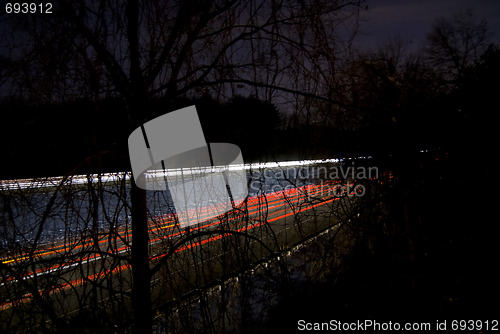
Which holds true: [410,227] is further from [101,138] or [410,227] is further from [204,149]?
[101,138]

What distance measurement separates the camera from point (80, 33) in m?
2.12

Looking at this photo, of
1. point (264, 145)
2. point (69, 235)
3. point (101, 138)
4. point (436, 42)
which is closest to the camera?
point (101, 138)

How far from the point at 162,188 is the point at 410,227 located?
2711 mm

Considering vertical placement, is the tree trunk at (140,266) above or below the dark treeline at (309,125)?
below

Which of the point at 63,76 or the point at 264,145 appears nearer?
the point at 63,76

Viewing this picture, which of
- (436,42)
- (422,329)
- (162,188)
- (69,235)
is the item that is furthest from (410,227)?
(436,42)

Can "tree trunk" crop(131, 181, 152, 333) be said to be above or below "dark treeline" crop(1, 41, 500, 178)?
below

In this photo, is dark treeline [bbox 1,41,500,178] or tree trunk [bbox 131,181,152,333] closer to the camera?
dark treeline [bbox 1,41,500,178]

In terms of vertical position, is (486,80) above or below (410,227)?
above

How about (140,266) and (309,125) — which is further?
(309,125)

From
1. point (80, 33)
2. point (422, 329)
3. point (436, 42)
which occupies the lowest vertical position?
point (422, 329)

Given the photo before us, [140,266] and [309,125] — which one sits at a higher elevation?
[309,125]

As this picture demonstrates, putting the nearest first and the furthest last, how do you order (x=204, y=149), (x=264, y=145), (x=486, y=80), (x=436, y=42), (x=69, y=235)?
1. (x=69, y=235)
2. (x=204, y=149)
3. (x=264, y=145)
4. (x=486, y=80)
5. (x=436, y=42)

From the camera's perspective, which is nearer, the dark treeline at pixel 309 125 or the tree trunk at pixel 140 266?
the dark treeline at pixel 309 125
